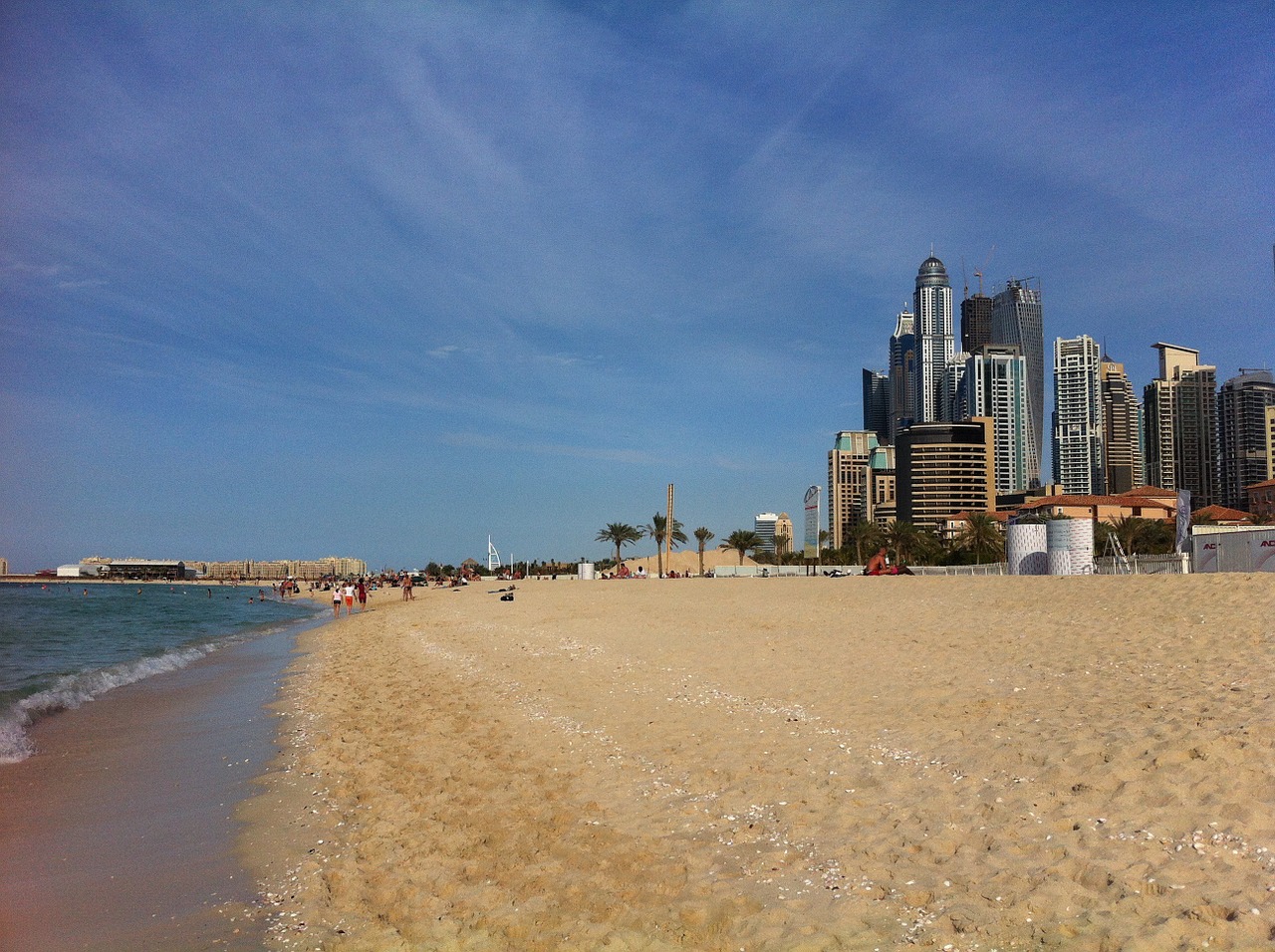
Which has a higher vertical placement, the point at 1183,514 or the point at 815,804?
the point at 1183,514

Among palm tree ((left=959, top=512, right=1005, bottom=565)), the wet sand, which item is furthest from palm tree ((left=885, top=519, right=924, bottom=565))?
the wet sand

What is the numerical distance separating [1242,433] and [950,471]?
2763 inches

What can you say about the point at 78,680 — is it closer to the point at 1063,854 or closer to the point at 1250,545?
the point at 1063,854

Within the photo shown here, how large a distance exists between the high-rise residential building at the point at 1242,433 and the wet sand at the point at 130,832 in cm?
21232

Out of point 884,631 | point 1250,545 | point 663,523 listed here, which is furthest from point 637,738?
point 663,523

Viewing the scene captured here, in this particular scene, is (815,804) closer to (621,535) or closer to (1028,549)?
(1028,549)

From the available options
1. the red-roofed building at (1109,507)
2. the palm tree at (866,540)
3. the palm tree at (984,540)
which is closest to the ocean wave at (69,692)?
the palm tree at (984,540)

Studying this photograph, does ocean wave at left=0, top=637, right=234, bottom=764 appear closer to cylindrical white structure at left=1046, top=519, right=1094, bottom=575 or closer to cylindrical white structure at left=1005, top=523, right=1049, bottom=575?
cylindrical white structure at left=1046, top=519, right=1094, bottom=575

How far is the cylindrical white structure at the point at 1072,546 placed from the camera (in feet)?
104

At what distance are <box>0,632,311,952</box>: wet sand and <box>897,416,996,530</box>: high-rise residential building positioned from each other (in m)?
181

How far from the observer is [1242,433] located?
18800cm

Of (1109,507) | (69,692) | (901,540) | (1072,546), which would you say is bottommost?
(69,692)

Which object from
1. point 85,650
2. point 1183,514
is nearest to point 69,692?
point 85,650

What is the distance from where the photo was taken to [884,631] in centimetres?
1534
